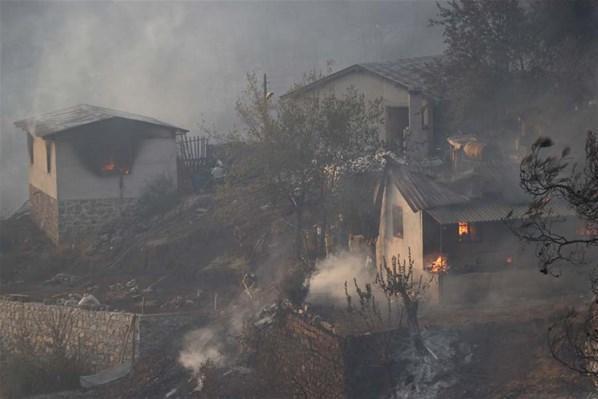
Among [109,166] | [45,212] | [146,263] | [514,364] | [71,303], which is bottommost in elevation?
[514,364]

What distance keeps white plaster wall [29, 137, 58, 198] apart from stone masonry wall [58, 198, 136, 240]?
2.05 ft

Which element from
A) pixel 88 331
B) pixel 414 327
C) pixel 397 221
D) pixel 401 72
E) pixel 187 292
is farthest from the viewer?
pixel 401 72

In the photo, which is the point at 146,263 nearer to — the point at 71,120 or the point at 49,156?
the point at 49,156

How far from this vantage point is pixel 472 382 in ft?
49.1

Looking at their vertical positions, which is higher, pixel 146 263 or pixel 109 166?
pixel 109 166

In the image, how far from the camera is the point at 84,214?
87.0 ft

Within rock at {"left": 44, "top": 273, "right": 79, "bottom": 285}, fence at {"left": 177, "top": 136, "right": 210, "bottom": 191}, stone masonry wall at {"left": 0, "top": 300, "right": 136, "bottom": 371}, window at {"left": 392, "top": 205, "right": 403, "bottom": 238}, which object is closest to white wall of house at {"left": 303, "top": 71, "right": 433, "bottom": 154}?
fence at {"left": 177, "top": 136, "right": 210, "bottom": 191}

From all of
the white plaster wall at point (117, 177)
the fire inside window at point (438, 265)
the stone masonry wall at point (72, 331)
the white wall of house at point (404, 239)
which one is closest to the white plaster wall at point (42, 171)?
the white plaster wall at point (117, 177)

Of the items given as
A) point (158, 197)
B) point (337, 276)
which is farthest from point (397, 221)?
point (158, 197)

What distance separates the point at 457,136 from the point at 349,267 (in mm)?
6667

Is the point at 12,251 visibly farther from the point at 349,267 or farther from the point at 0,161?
the point at 0,161

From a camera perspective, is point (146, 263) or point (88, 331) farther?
point (146, 263)

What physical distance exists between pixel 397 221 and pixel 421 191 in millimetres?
1141

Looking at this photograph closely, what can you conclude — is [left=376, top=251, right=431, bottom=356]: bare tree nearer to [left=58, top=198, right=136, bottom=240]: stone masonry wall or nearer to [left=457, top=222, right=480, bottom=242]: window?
[left=457, top=222, right=480, bottom=242]: window
